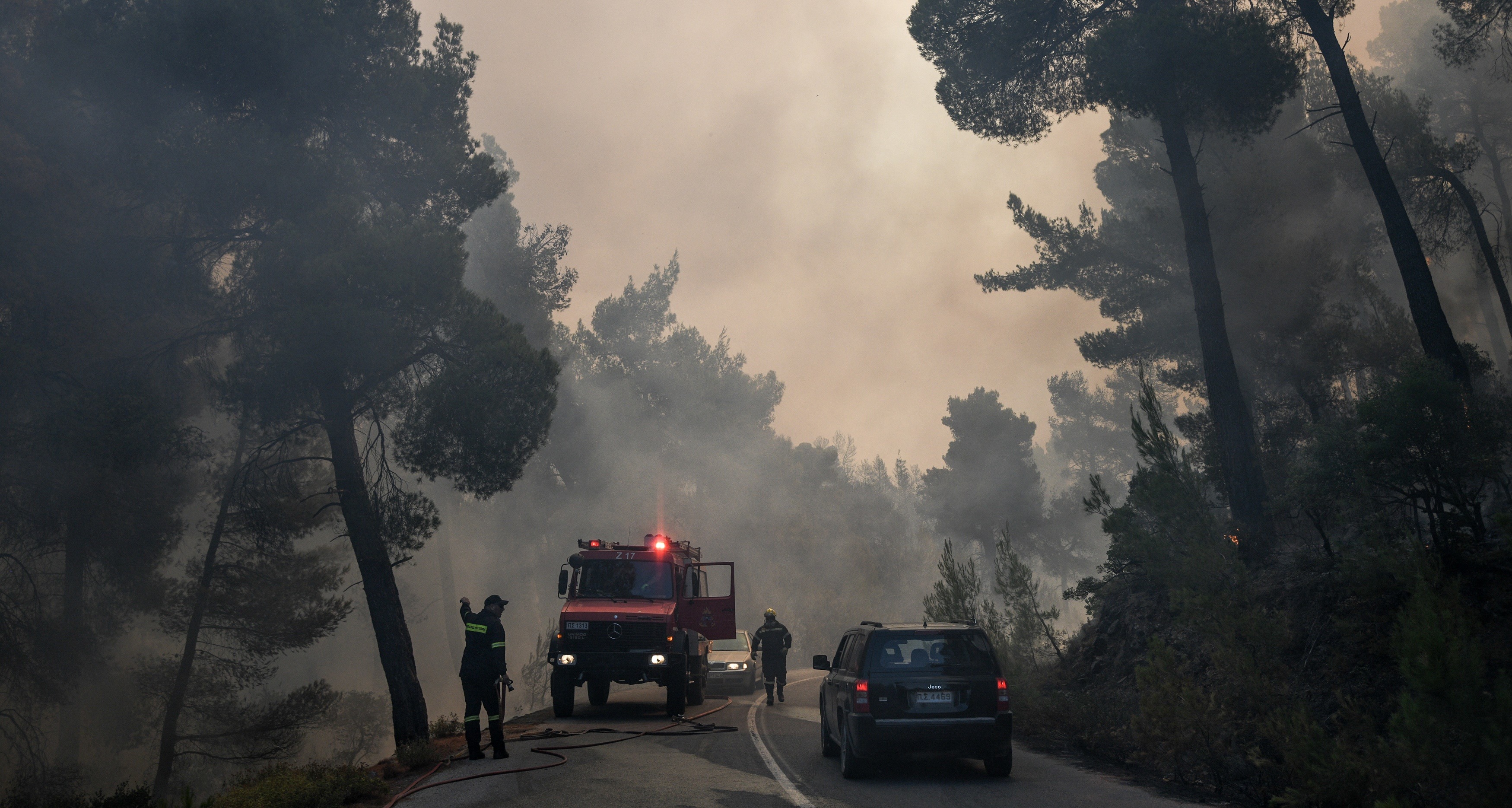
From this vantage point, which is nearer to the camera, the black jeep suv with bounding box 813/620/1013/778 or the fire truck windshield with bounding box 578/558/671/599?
the black jeep suv with bounding box 813/620/1013/778

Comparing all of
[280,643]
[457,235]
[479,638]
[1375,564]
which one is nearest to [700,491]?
[280,643]

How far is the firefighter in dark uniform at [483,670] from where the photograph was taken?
36.0ft

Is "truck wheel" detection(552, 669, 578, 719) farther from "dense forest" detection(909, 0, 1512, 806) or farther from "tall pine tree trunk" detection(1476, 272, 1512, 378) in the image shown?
"tall pine tree trunk" detection(1476, 272, 1512, 378)

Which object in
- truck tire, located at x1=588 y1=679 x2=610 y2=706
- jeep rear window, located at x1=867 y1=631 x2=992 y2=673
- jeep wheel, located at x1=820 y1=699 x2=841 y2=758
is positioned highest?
jeep rear window, located at x1=867 y1=631 x2=992 y2=673

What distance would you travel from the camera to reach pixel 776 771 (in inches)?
397

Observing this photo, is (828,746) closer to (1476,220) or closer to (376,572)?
(376,572)

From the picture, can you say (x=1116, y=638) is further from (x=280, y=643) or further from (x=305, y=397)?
(x=280, y=643)

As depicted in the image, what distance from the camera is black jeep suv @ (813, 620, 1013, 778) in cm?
907

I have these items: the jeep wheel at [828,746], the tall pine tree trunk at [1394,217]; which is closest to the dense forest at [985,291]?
the tall pine tree trunk at [1394,217]

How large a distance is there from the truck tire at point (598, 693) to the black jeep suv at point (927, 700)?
9.44 metres

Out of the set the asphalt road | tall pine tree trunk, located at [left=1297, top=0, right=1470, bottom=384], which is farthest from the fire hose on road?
tall pine tree trunk, located at [left=1297, top=0, right=1470, bottom=384]

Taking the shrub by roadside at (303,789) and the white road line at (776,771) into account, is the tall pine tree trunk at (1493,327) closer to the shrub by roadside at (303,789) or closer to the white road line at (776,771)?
the white road line at (776,771)

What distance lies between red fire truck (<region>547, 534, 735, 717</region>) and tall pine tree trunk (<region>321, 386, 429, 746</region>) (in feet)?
7.85

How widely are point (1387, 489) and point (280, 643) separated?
2383 centimetres
